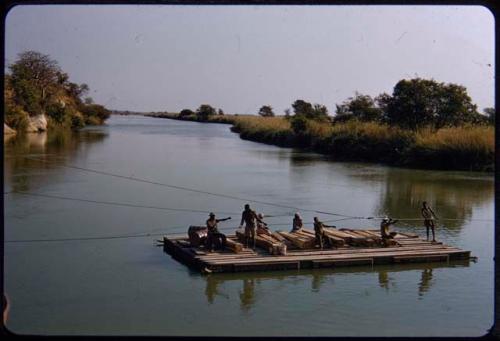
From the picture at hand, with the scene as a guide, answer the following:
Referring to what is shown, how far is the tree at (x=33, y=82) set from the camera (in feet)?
146

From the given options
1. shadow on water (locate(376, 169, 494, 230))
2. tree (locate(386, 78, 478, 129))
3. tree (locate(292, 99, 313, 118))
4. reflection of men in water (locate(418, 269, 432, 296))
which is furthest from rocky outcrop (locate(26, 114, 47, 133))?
reflection of men in water (locate(418, 269, 432, 296))

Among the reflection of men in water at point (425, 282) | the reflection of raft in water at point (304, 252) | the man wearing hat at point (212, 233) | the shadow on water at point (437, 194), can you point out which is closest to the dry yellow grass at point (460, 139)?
the shadow on water at point (437, 194)

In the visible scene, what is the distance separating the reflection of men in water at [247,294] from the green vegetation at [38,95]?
28677mm

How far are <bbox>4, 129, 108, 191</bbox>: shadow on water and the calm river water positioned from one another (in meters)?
0.24

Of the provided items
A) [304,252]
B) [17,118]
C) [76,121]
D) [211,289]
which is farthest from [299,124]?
[211,289]

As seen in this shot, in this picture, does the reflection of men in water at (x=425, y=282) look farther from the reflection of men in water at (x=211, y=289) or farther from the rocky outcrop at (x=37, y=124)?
the rocky outcrop at (x=37, y=124)

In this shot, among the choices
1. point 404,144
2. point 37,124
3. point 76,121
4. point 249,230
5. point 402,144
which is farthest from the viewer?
point 76,121

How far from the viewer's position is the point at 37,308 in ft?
30.5

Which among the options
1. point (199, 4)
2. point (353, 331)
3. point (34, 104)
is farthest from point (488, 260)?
point (34, 104)

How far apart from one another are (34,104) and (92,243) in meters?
35.8

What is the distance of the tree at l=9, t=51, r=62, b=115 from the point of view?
146ft

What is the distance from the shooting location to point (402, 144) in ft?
97.9

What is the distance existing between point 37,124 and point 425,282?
139 ft

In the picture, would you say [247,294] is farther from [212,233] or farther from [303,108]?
[303,108]
